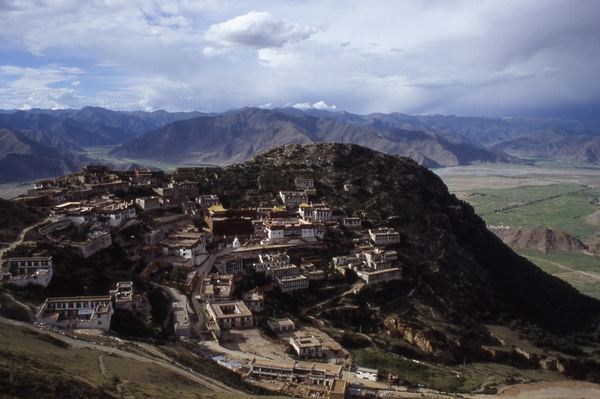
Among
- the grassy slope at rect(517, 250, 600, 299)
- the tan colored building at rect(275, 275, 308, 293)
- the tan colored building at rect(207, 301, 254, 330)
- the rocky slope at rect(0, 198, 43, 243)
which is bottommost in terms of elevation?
the grassy slope at rect(517, 250, 600, 299)

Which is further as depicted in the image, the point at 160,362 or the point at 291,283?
the point at 291,283

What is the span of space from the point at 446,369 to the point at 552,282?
54.7 metres

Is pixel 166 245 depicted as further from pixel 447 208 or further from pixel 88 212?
pixel 447 208

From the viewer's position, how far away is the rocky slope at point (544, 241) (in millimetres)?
164625

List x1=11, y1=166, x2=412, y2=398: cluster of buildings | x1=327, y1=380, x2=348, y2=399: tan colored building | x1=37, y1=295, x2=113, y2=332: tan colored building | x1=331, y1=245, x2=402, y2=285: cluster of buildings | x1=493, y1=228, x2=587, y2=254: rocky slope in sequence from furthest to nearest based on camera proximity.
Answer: x1=493, y1=228, x2=587, y2=254: rocky slope < x1=331, y1=245, x2=402, y2=285: cluster of buildings < x1=11, y1=166, x2=412, y2=398: cluster of buildings < x1=37, y1=295, x2=113, y2=332: tan colored building < x1=327, y1=380, x2=348, y2=399: tan colored building

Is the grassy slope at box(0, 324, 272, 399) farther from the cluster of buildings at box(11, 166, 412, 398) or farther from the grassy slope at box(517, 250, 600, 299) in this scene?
the grassy slope at box(517, 250, 600, 299)

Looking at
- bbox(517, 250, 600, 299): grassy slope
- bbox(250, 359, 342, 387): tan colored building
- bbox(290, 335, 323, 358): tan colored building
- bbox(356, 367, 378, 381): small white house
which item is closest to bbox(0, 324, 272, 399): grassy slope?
bbox(250, 359, 342, 387): tan colored building

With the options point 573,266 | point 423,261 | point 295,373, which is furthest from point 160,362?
point 573,266

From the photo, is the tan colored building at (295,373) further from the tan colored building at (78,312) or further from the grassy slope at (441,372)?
the tan colored building at (78,312)

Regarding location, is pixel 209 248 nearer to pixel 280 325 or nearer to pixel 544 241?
pixel 280 325

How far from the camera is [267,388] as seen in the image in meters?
46.3

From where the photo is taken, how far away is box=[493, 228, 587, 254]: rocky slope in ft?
540

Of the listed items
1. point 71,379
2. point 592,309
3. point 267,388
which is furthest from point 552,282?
point 71,379

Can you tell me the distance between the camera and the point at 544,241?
16650 centimetres
